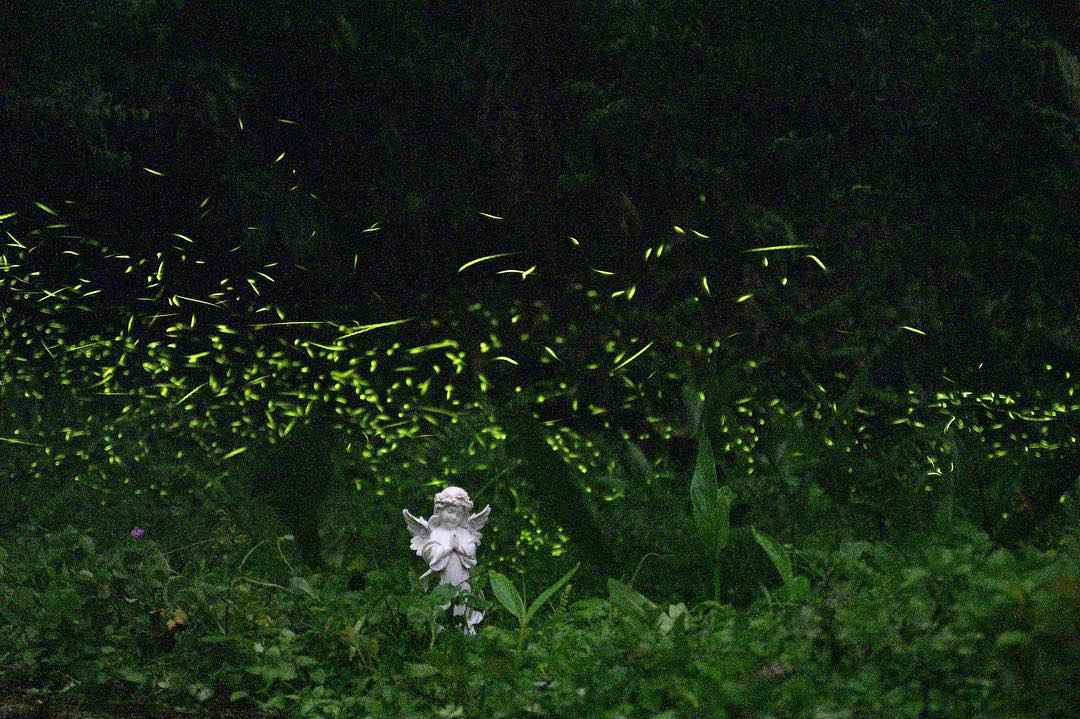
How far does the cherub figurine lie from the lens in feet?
11.7

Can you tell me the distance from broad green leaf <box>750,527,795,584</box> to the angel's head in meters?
0.81

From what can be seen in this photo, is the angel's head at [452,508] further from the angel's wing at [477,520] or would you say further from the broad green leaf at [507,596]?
the broad green leaf at [507,596]

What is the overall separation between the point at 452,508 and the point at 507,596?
39cm

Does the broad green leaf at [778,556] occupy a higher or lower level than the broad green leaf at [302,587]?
higher

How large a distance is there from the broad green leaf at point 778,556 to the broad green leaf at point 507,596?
0.68 m

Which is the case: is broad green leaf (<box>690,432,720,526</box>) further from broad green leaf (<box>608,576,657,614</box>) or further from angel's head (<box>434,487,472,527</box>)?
angel's head (<box>434,487,472,527</box>)

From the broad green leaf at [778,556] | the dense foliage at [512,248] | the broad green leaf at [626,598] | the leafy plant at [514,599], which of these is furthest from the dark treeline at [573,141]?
the leafy plant at [514,599]

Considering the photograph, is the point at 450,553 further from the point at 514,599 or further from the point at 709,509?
the point at 709,509

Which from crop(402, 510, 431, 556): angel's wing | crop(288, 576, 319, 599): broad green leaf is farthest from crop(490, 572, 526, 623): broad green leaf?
crop(288, 576, 319, 599): broad green leaf

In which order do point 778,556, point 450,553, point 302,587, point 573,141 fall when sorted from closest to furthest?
point 302,587, point 778,556, point 450,553, point 573,141

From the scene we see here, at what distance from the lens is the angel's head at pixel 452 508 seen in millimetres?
3592

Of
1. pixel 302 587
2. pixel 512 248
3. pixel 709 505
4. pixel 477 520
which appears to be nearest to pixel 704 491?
pixel 709 505

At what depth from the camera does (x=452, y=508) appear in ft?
11.8

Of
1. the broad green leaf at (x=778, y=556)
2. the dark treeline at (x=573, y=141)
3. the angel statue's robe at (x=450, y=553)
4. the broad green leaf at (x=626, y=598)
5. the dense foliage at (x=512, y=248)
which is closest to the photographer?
the broad green leaf at (x=626, y=598)
